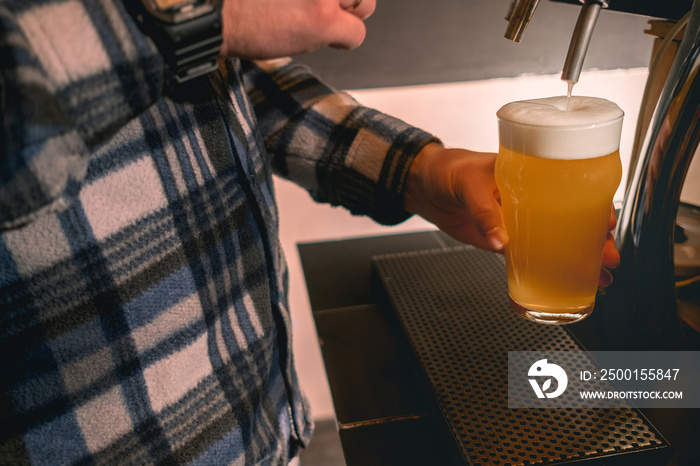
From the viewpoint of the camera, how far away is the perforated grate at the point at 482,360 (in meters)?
0.54

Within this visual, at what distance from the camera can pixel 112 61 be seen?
1.20 feet

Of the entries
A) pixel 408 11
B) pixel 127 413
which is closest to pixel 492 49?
pixel 408 11

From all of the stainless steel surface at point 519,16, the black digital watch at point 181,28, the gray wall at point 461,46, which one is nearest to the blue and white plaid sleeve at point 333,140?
the stainless steel surface at point 519,16

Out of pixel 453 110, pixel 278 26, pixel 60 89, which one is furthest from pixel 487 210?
pixel 453 110

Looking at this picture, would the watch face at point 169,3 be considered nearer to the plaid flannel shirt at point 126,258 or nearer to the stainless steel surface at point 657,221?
the plaid flannel shirt at point 126,258

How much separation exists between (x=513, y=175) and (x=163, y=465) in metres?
0.50

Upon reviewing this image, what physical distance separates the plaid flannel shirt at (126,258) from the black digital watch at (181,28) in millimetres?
11

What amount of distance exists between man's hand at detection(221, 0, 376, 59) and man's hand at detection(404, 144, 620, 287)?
0.28 m

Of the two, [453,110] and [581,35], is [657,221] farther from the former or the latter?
[453,110]

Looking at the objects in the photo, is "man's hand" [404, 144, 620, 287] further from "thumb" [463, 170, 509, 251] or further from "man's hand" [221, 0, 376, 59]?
"man's hand" [221, 0, 376, 59]

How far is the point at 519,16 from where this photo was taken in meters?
0.50

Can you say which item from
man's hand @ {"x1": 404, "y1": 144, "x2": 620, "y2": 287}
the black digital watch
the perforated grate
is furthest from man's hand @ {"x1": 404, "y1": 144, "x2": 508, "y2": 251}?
the black digital watch

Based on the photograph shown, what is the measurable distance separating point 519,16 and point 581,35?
6 centimetres

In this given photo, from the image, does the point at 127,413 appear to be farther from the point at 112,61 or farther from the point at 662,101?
the point at 662,101
